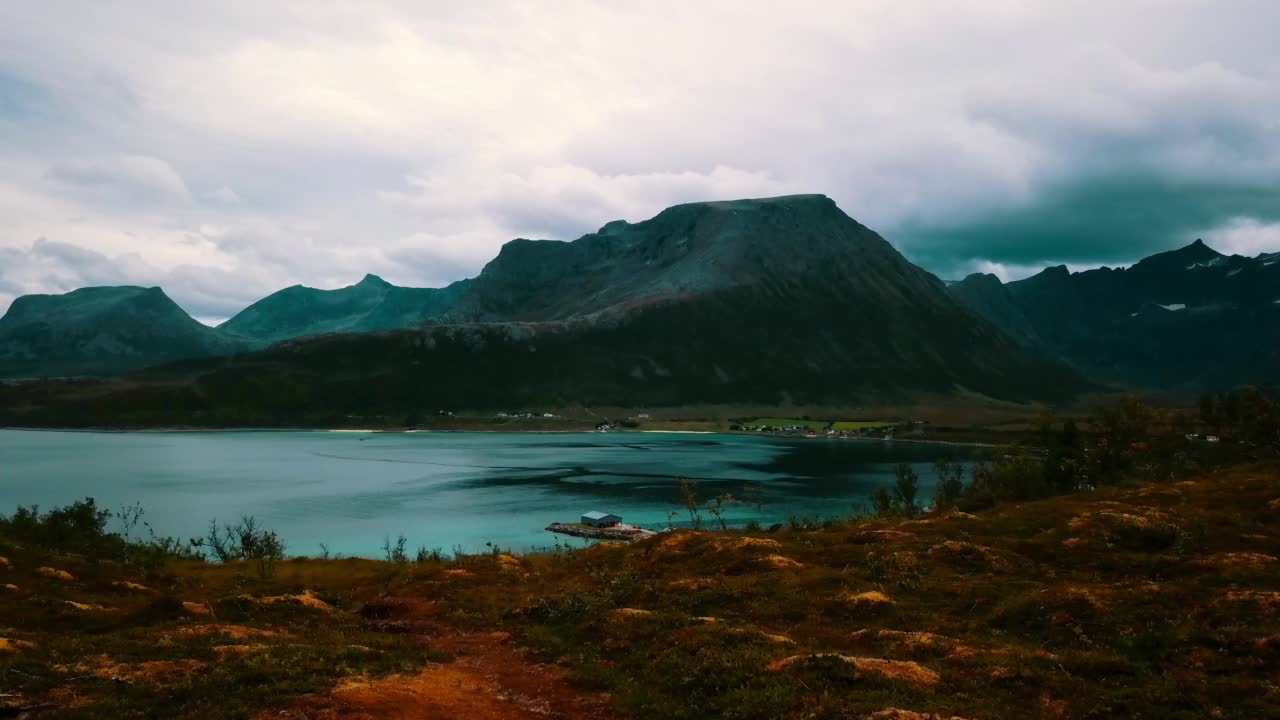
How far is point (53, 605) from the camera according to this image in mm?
42844

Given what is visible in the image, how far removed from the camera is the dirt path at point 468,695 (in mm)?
25344

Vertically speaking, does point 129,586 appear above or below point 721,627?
below

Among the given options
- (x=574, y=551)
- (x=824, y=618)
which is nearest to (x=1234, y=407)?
(x=574, y=551)

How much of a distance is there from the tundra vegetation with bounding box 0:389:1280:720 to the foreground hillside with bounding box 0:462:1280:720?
0.49ft

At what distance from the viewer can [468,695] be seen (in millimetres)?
29938

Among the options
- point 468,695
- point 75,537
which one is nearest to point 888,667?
point 468,695

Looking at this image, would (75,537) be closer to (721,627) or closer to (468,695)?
(468,695)

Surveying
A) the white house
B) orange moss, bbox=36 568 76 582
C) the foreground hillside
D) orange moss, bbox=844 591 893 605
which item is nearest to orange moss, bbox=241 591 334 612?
the foreground hillside

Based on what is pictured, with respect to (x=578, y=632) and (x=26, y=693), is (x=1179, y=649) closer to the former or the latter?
(x=578, y=632)

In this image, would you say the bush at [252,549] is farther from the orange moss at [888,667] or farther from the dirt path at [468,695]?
the orange moss at [888,667]

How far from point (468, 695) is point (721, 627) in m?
11.9

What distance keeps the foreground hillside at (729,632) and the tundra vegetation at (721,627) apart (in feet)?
0.49

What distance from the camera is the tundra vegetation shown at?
26219 millimetres

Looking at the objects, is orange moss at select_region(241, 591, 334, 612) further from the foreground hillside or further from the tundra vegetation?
the tundra vegetation
